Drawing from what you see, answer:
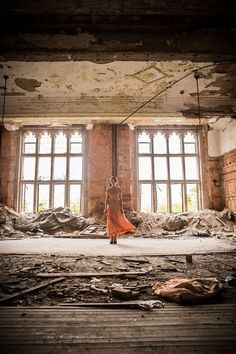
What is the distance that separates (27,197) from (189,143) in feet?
26.7

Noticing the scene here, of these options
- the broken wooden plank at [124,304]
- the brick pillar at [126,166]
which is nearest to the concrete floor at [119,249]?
the broken wooden plank at [124,304]

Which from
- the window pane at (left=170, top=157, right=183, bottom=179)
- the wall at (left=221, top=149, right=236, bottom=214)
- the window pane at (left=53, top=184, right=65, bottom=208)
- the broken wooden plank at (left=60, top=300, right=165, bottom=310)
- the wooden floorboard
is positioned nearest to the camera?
the wooden floorboard

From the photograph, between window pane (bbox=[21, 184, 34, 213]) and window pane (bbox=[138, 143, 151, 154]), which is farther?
window pane (bbox=[138, 143, 151, 154])

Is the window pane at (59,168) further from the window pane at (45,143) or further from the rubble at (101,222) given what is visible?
the rubble at (101,222)

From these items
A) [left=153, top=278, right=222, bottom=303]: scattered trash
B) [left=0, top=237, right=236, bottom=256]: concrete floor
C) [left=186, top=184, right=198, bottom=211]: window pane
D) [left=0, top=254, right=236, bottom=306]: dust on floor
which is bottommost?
[left=0, top=237, right=236, bottom=256]: concrete floor

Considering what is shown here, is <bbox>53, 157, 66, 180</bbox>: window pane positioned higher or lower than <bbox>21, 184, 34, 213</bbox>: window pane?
higher

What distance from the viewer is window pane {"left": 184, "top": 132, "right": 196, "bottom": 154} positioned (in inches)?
464

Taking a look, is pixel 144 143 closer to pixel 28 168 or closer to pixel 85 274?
pixel 28 168

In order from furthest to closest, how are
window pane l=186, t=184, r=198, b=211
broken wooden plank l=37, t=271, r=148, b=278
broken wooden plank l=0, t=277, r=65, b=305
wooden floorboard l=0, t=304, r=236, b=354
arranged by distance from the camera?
window pane l=186, t=184, r=198, b=211 → broken wooden plank l=37, t=271, r=148, b=278 → broken wooden plank l=0, t=277, r=65, b=305 → wooden floorboard l=0, t=304, r=236, b=354

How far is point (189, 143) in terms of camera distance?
38.9 ft

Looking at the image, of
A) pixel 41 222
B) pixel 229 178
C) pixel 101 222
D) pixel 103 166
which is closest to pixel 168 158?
pixel 229 178

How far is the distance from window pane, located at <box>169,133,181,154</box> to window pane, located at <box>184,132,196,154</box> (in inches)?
13.7

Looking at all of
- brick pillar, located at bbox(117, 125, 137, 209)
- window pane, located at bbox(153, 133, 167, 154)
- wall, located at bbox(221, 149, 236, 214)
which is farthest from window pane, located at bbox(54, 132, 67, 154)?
wall, located at bbox(221, 149, 236, 214)

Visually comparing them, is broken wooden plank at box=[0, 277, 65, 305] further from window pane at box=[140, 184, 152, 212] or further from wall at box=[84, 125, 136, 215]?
window pane at box=[140, 184, 152, 212]
